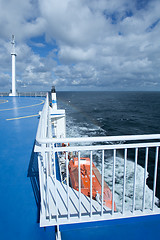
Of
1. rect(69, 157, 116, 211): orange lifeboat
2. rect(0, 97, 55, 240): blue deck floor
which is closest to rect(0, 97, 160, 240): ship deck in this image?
rect(0, 97, 55, 240): blue deck floor

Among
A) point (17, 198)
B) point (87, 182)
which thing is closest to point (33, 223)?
point (17, 198)

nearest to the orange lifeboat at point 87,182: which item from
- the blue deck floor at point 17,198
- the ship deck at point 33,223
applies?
the blue deck floor at point 17,198

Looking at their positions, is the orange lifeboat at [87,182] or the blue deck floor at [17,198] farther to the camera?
the orange lifeboat at [87,182]

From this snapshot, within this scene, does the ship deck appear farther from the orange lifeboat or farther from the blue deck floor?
the orange lifeboat

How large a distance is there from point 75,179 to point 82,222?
9542 mm

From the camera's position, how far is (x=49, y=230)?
2479 millimetres

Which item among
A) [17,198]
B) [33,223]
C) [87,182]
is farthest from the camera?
[87,182]

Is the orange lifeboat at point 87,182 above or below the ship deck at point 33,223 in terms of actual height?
below

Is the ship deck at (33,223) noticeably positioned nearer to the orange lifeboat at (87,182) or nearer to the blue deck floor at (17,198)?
the blue deck floor at (17,198)

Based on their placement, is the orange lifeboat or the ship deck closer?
the ship deck

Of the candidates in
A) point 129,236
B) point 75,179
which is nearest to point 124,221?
point 129,236

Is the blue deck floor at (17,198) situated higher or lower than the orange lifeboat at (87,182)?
higher

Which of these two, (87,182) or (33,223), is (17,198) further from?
(87,182)

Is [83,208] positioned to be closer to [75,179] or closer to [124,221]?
[124,221]
